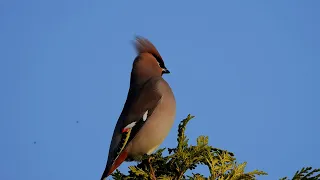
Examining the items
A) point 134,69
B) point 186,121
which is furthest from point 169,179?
point 134,69

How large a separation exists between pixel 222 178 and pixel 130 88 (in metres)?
2.01

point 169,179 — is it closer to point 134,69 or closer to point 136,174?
point 136,174

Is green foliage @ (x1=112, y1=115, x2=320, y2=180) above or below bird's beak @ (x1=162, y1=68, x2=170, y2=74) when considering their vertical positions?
below

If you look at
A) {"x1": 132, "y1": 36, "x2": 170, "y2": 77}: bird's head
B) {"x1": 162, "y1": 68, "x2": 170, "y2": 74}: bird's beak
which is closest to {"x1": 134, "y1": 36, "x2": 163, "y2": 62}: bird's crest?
{"x1": 132, "y1": 36, "x2": 170, "y2": 77}: bird's head

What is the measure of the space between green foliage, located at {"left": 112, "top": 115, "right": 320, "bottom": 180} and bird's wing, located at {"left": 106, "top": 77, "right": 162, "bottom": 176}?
715 mm

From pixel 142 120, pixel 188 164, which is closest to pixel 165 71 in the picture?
pixel 142 120

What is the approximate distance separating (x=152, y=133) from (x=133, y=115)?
0.21 metres

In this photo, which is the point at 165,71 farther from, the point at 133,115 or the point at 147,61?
the point at 133,115

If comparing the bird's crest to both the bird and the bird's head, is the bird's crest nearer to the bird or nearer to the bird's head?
the bird's head

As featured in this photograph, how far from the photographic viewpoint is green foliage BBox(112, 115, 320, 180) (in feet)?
9.30

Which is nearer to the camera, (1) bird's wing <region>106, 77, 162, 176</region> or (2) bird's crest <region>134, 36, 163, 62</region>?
(1) bird's wing <region>106, 77, 162, 176</region>

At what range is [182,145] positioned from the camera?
3.03m

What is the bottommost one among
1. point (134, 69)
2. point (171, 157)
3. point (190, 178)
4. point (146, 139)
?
point (190, 178)

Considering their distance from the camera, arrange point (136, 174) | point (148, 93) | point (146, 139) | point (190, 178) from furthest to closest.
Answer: point (148, 93) → point (146, 139) → point (136, 174) → point (190, 178)
